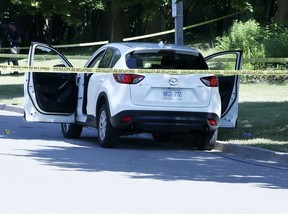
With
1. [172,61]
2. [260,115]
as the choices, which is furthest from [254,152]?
[260,115]

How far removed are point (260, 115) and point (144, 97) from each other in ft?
13.9

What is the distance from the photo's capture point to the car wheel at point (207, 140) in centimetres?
1332

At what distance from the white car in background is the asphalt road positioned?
1.36 feet

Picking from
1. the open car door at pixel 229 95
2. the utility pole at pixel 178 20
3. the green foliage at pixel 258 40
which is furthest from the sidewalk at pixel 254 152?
the green foliage at pixel 258 40

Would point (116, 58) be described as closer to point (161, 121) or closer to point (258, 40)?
point (161, 121)

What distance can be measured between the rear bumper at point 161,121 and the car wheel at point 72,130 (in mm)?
2095

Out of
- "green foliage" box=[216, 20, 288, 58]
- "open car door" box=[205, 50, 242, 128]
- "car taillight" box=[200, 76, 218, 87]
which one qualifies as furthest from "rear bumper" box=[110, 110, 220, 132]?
"green foliage" box=[216, 20, 288, 58]

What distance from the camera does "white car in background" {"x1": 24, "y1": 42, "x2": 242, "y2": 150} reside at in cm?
1266

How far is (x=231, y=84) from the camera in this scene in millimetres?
14234

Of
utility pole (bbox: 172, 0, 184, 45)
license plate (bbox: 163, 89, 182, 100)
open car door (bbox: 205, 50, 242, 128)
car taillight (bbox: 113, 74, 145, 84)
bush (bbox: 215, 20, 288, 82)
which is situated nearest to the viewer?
car taillight (bbox: 113, 74, 145, 84)

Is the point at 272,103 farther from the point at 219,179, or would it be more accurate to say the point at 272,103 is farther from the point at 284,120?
the point at 219,179

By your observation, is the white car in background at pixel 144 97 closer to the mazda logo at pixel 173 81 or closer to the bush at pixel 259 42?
the mazda logo at pixel 173 81

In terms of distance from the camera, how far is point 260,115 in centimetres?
1616

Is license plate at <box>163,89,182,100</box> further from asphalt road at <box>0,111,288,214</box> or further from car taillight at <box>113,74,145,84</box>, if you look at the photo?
asphalt road at <box>0,111,288,214</box>
